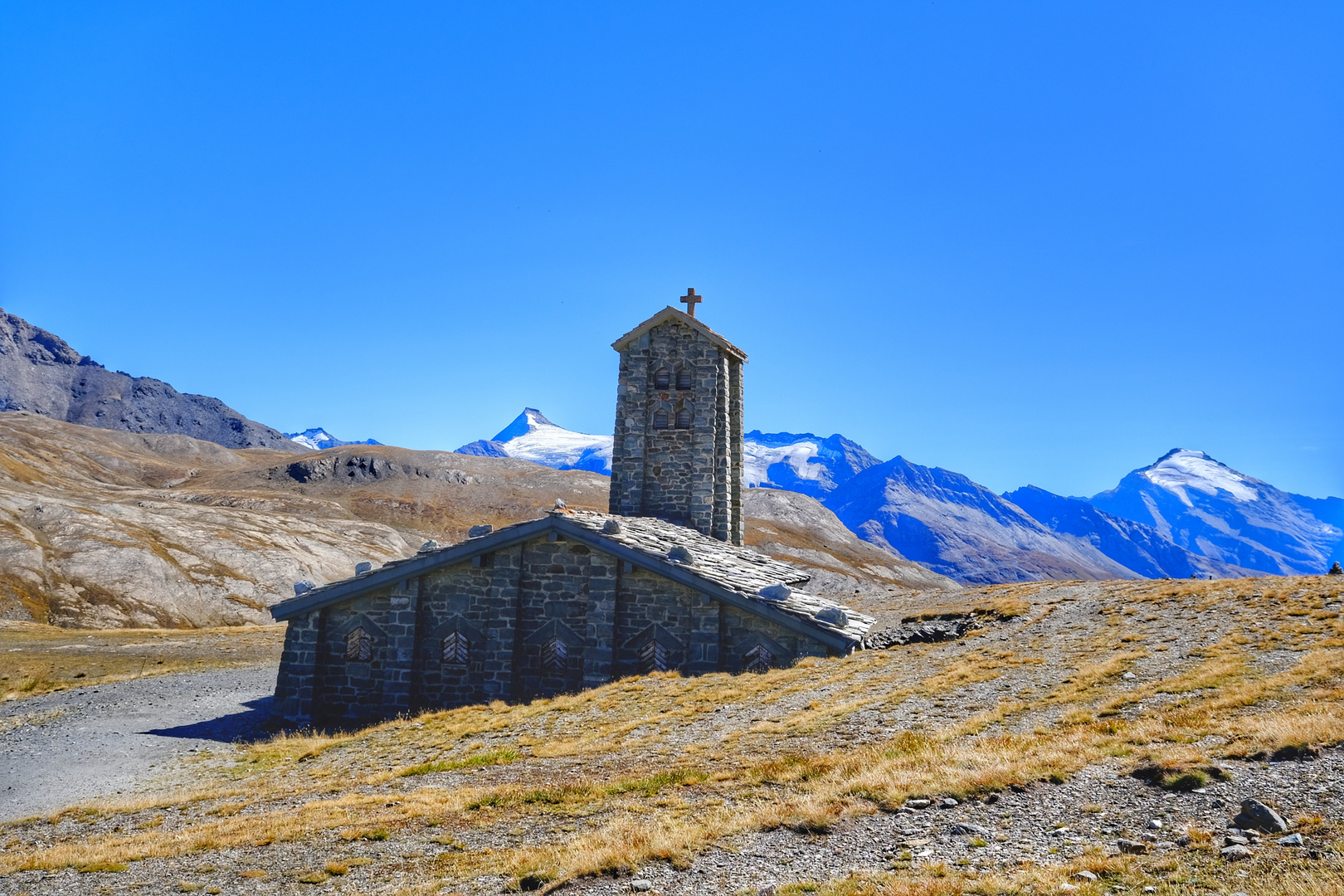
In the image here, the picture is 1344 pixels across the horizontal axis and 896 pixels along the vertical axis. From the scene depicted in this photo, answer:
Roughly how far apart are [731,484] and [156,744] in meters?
23.3

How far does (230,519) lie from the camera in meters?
72.4

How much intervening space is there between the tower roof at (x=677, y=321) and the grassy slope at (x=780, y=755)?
15.3m

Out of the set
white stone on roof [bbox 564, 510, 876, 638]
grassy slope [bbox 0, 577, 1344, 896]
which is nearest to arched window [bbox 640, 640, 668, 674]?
grassy slope [bbox 0, 577, 1344, 896]

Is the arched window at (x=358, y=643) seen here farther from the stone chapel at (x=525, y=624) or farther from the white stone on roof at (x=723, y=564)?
the white stone on roof at (x=723, y=564)

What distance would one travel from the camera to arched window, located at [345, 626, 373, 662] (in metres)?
24.0

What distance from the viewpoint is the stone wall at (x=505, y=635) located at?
2347 cm

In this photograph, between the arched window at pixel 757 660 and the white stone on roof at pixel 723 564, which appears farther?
the white stone on roof at pixel 723 564

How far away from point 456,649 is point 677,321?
1653 centimetres

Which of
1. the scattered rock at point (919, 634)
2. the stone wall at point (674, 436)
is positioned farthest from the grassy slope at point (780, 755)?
the stone wall at point (674, 436)

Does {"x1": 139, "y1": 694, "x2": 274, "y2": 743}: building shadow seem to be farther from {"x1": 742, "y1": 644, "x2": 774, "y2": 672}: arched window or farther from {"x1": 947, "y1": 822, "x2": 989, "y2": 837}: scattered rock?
{"x1": 947, "y1": 822, "x2": 989, "y2": 837}: scattered rock

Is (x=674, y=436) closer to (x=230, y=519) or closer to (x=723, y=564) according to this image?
(x=723, y=564)

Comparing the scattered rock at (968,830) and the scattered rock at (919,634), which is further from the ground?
the scattered rock at (919,634)

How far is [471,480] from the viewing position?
147 meters

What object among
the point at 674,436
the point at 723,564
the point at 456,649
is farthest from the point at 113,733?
the point at 674,436
